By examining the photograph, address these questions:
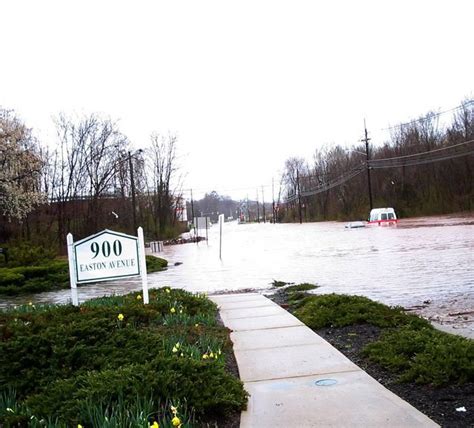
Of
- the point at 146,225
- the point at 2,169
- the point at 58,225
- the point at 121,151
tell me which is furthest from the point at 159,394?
the point at 146,225

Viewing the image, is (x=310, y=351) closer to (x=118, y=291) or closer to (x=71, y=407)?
(x=71, y=407)

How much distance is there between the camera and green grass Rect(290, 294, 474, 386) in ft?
14.0

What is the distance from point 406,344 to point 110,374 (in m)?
2.92

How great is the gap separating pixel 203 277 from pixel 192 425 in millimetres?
15072

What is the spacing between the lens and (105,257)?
298 inches

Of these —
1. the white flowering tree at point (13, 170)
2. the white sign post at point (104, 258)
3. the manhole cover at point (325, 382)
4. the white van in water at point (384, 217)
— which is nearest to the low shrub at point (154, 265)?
the white flowering tree at point (13, 170)

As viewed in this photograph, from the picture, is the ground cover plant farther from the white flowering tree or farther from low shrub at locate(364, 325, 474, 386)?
the white flowering tree

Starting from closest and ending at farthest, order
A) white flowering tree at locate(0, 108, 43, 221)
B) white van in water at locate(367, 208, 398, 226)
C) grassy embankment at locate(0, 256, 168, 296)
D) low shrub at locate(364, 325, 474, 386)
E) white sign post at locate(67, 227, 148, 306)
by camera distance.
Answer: low shrub at locate(364, 325, 474, 386), white sign post at locate(67, 227, 148, 306), grassy embankment at locate(0, 256, 168, 296), white flowering tree at locate(0, 108, 43, 221), white van in water at locate(367, 208, 398, 226)

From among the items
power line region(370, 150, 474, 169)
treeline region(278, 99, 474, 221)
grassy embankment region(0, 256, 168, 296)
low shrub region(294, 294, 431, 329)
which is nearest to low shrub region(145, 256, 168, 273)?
grassy embankment region(0, 256, 168, 296)

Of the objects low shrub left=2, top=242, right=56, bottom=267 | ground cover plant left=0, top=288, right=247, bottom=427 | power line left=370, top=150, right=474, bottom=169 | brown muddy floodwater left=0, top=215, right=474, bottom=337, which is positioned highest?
power line left=370, top=150, right=474, bottom=169

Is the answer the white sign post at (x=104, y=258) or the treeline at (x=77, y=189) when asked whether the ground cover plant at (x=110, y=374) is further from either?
the treeline at (x=77, y=189)

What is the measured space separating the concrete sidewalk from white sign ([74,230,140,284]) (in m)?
2.05

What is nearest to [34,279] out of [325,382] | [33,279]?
[33,279]

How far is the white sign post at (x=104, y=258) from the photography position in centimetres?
734
